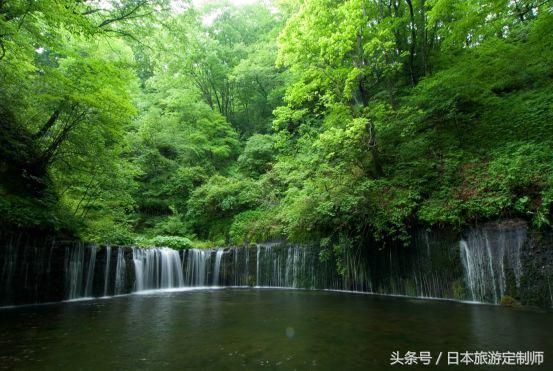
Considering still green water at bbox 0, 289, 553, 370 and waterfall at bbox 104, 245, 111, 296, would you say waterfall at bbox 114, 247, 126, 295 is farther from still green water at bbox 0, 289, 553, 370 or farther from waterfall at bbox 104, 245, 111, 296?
still green water at bbox 0, 289, 553, 370

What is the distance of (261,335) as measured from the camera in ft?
14.7

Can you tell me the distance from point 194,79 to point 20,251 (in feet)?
61.5

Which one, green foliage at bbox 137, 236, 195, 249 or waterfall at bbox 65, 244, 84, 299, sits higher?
green foliage at bbox 137, 236, 195, 249

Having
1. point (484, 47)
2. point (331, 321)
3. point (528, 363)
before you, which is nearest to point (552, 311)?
point (528, 363)

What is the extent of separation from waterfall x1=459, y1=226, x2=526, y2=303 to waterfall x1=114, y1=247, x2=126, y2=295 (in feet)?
33.6

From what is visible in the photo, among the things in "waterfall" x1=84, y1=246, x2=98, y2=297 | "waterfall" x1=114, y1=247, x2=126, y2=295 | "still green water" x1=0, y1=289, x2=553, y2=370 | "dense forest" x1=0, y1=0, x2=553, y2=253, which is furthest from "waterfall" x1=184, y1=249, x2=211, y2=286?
"still green water" x1=0, y1=289, x2=553, y2=370

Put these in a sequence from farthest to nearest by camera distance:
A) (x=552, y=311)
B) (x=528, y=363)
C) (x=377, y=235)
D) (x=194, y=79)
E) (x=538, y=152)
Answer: (x=194, y=79)
(x=377, y=235)
(x=538, y=152)
(x=552, y=311)
(x=528, y=363)

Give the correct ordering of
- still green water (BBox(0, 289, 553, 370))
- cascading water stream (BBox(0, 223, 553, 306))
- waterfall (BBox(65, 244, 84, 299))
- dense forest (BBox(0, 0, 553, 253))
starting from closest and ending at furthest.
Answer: still green water (BBox(0, 289, 553, 370)) → cascading water stream (BBox(0, 223, 553, 306)) → dense forest (BBox(0, 0, 553, 253)) → waterfall (BBox(65, 244, 84, 299))

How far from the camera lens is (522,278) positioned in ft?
20.7

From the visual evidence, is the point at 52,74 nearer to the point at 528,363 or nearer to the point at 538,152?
the point at 528,363

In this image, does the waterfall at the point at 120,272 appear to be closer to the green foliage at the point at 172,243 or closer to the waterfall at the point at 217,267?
the green foliage at the point at 172,243

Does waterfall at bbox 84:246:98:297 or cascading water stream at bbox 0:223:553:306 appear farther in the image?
waterfall at bbox 84:246:98:297

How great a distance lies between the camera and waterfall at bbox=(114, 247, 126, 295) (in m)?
10.3

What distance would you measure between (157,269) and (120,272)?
5.70 feet
